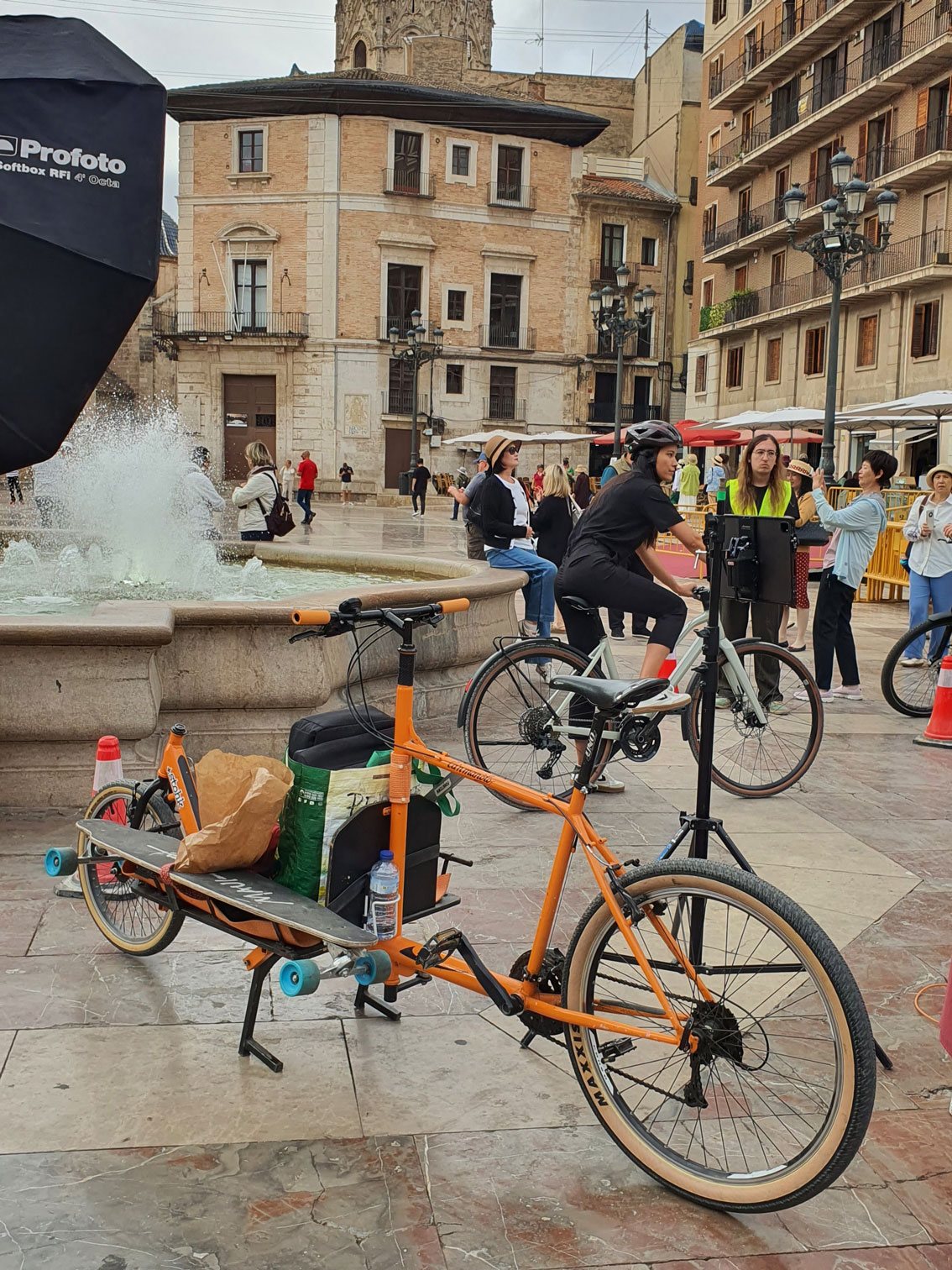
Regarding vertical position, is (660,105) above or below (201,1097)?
above

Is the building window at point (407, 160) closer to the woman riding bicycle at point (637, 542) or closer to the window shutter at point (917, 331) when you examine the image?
the window shutter at point (917, 331)

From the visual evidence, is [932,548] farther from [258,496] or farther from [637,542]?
[258,496]

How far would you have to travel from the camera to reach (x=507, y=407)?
159 feet

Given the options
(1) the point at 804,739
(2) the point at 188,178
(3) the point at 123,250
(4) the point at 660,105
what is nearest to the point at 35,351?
(3) the point at 123,250

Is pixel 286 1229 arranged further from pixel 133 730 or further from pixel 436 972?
pixel 133 730

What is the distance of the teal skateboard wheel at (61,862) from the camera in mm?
3705

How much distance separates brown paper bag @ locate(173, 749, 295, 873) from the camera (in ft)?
10.4

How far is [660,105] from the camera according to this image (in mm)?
58719

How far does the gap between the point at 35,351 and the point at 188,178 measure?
4567cm

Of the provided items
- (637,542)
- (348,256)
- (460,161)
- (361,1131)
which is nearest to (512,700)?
(637,542)

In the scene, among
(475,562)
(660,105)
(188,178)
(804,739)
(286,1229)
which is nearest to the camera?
(286,1229)

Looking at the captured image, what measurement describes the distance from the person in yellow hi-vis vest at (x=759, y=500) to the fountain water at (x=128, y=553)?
3.10 meters

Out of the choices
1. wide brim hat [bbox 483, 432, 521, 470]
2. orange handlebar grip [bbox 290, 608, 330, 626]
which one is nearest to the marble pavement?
orange handlebar grip [bbox 290, 608, 330, 626]

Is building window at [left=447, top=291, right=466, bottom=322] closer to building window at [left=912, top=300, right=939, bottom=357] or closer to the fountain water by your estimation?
building window at [left=912, top=300, right=939, bottom=357]
